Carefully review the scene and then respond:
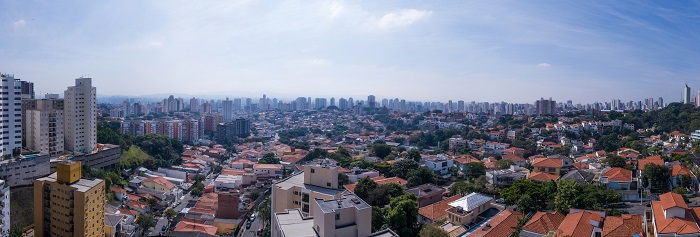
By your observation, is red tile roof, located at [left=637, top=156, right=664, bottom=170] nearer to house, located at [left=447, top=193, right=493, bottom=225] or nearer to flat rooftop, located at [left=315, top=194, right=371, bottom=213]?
house, located at [left=447, top=193, right=493, bottom=225]

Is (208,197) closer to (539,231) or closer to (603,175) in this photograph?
(539,231)

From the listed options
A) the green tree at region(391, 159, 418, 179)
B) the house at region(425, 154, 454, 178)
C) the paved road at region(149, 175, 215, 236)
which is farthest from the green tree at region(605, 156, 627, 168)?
the paved road at region(149, 175, 215, 236)

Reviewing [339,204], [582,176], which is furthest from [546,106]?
[339,204]

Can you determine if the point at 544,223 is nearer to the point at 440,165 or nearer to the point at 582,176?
the point at 582,176

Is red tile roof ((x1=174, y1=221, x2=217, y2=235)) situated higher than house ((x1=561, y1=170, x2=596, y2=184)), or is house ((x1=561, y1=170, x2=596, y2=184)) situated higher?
house ((x1=561, y1=170, x2=596, y2=184))

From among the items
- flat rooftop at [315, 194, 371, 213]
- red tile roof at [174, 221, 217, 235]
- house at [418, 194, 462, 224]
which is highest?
flat rooftop at [315, 194, 371, 213]

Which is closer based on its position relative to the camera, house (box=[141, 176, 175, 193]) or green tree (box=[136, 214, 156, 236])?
green tree (box=[136, 214, 156, 236])

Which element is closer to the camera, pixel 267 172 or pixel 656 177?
pixel 656 177
